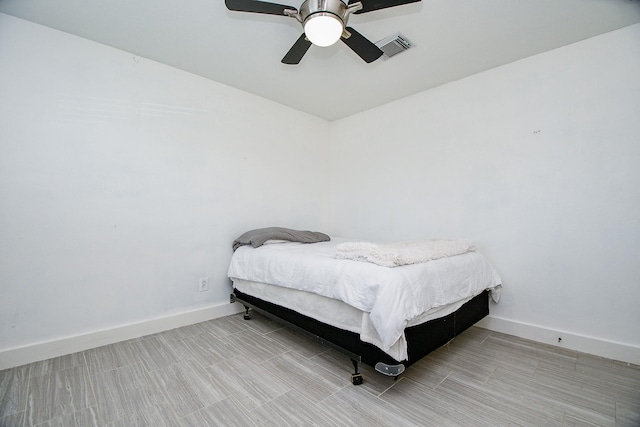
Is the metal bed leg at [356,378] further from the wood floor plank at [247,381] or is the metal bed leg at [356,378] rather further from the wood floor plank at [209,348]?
the wood floor plank at [209,348]

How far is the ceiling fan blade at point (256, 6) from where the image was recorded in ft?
4.70

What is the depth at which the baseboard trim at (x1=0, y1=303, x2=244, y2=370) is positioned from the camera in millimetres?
1812

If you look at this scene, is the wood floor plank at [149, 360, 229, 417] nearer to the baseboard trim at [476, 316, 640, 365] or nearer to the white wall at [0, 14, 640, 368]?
the white wall at [0, 14, 640, 368]

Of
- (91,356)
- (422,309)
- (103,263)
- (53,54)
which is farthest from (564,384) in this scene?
(53,54)

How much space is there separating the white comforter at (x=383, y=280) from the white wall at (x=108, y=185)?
2.51 ft

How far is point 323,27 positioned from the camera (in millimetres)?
1499

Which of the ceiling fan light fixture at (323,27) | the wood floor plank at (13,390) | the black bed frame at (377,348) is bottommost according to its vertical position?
the wood floor plank at (13,390)

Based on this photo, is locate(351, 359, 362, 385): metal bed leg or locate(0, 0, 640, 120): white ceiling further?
locate(0, 0, 640, 120): white ceiling

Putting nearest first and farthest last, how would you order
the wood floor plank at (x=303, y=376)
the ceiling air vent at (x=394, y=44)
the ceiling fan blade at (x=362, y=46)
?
the wood floor plank at (x=303, y=376) → the ceiling fan blade at (x=362, y=46) → the ceiling air vent at (x=394, y=44)

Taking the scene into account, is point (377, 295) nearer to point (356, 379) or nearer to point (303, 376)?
point (356, 379)

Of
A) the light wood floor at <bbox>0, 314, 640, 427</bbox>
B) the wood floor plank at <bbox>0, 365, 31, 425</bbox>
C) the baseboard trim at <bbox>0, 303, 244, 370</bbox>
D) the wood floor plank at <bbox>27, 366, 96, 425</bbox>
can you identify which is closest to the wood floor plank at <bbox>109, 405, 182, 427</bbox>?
the light wood floor at <bbox>0, 314, 640, 427</bbox>

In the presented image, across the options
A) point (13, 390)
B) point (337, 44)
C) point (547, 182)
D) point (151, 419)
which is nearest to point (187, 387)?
point (151, 419)

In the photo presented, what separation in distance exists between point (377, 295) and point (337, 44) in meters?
1.95

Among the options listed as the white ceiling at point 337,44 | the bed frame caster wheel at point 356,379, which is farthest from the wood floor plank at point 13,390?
the white ceiling at point 337,44
